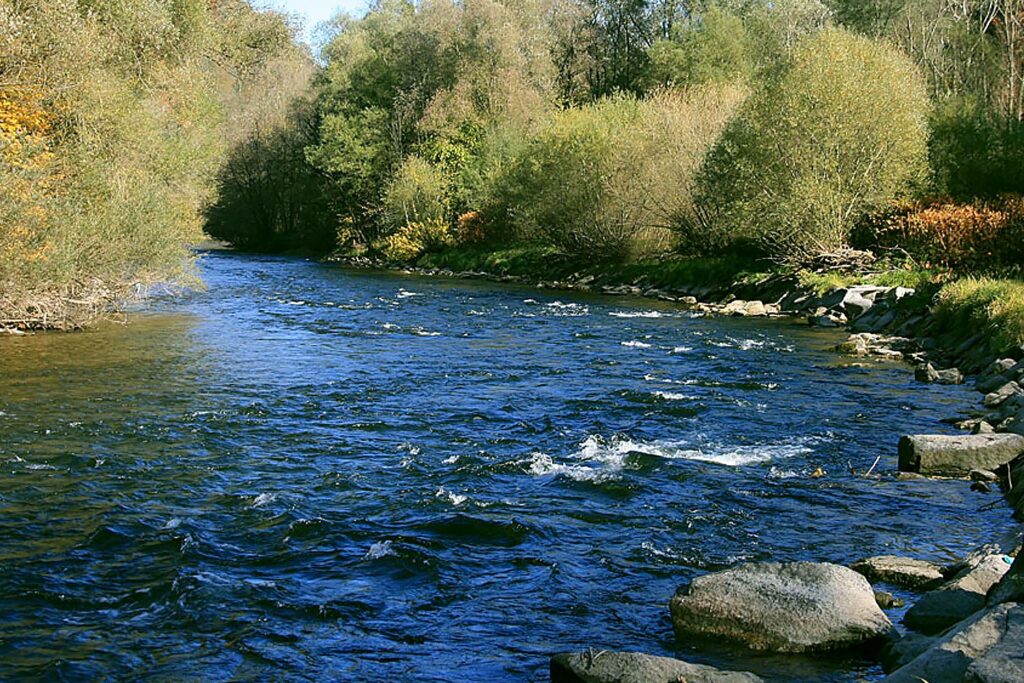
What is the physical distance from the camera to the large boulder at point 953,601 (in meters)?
8.79

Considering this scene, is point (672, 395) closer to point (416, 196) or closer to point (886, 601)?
point (886, 601)

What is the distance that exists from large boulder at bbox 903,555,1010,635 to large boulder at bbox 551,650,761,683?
2.04 m

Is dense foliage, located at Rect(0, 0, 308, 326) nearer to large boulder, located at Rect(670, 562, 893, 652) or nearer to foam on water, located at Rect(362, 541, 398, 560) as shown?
foam on water, located at Rect(362, 541, 398, 560)

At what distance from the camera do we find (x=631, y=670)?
308 inches

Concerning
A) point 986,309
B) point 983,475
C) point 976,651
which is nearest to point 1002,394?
point 983,475

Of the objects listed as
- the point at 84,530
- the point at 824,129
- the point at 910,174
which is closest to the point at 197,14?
the point at 824,129

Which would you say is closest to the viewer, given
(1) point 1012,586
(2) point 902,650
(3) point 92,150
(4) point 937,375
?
(1) point 1012,586

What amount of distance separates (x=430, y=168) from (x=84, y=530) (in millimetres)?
55251

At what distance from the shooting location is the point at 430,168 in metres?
65.9

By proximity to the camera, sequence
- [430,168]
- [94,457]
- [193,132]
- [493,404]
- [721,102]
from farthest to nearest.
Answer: [430,168] → [721,102] → [193,132] → [493,404] → [94,457]

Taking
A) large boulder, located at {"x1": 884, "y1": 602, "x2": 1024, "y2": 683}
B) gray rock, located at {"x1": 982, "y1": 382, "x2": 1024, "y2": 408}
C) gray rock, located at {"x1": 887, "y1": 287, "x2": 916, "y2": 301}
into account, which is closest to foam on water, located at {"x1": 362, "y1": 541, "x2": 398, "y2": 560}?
large boulder, located at {"x1": 884, "y1": 602, "x2": 1024, "y2": 683}

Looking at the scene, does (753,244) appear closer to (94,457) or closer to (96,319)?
(96,319)

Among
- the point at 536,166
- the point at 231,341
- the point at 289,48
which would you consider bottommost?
the point at 231,341

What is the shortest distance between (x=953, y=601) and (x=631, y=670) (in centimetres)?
304
